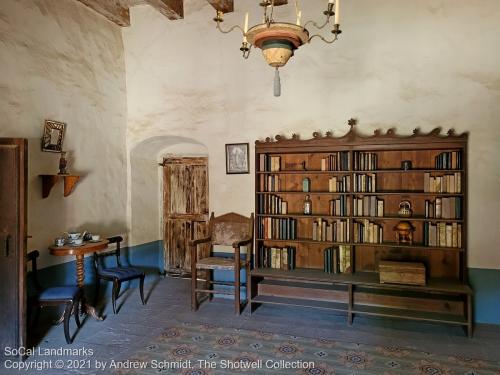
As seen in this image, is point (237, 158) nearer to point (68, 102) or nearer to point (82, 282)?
point (68, 102)

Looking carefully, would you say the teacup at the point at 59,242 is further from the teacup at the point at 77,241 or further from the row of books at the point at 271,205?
the row of books at the point at 271,205

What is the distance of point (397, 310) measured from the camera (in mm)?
3936

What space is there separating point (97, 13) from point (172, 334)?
4.06 m

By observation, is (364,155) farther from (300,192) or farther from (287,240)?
(287,240)

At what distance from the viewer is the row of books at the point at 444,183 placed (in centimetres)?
396

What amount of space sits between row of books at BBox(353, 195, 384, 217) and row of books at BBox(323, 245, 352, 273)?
42 centimetres

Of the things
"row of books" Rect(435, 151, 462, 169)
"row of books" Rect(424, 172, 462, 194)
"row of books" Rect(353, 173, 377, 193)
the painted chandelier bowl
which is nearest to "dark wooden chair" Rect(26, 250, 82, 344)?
the painted chandelier bowl

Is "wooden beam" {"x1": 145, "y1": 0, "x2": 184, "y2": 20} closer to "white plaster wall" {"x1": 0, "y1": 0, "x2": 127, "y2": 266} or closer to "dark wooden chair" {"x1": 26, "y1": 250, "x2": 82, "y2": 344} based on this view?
"white plaster wall" {"x1": 0, "y1": 0, "x2": 127, "y2": 266}

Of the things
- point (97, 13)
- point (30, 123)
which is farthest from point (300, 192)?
point (97, 13)

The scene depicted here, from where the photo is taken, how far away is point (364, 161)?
4242mm

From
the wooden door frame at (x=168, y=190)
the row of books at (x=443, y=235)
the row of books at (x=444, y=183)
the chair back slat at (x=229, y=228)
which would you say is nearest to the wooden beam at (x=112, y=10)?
the wooden door frame at (x=168, y=190)

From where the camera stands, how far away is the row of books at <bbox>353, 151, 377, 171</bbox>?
421 centimetres

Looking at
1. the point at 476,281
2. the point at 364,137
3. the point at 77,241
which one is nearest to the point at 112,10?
the point at 77,241

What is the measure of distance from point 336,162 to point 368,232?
850mm
